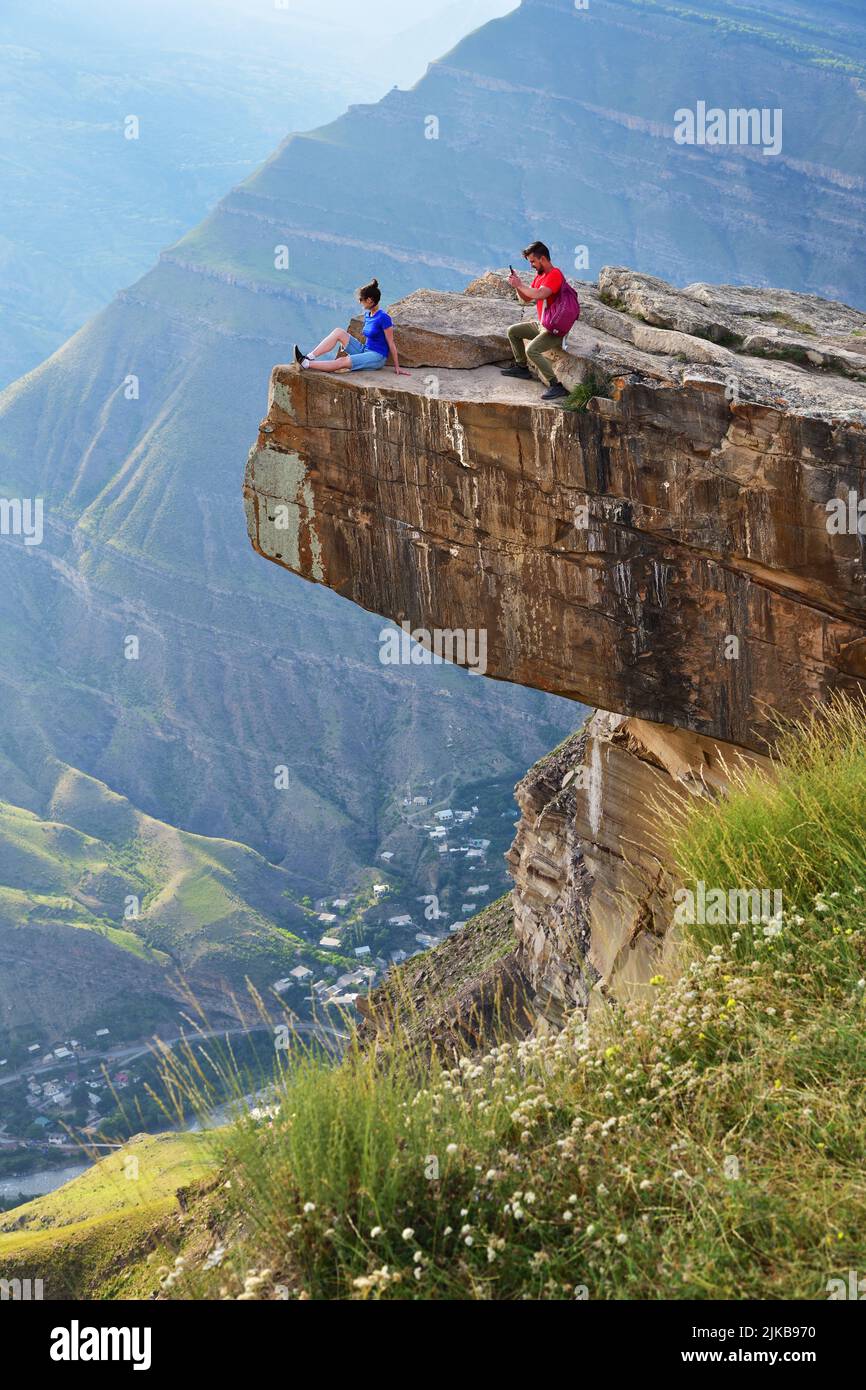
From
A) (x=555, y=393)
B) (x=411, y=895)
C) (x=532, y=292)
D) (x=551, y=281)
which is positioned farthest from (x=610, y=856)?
(x=411, y=895)

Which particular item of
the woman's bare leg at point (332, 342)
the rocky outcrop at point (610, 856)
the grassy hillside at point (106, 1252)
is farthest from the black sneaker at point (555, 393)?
the grassy hillside at point (106, 1252)

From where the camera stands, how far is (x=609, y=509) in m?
13.9

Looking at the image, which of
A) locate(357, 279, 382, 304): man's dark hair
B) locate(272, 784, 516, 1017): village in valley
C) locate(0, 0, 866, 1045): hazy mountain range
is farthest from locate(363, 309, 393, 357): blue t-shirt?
locate(0, 0, 866, 1045): hazy mountain range

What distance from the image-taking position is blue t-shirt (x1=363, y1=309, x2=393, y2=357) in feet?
47.7

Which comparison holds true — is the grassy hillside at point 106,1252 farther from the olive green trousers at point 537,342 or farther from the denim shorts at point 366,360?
the olive green trousers at point 537,342

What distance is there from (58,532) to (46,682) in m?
28.0

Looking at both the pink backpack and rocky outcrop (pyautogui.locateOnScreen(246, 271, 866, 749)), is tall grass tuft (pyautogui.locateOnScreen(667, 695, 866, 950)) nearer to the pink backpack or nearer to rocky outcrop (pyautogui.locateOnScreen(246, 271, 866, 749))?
rocky outcrop (pyautogui.locateOnScreen(246, 271, 866, 749))

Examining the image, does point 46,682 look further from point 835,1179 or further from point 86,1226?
point 835,1179

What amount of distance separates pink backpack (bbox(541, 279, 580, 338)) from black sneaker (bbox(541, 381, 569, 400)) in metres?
0.67

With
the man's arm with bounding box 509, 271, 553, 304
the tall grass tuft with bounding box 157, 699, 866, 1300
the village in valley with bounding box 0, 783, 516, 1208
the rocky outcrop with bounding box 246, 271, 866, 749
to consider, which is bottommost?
the village in valley with bounding box 0, 783, 516, 1208

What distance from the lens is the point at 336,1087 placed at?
25.4 ft

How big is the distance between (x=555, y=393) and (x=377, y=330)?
2388 millimetres

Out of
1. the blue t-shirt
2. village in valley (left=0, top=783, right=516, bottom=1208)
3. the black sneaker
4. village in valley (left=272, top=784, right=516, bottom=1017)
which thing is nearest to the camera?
the black sneaker
